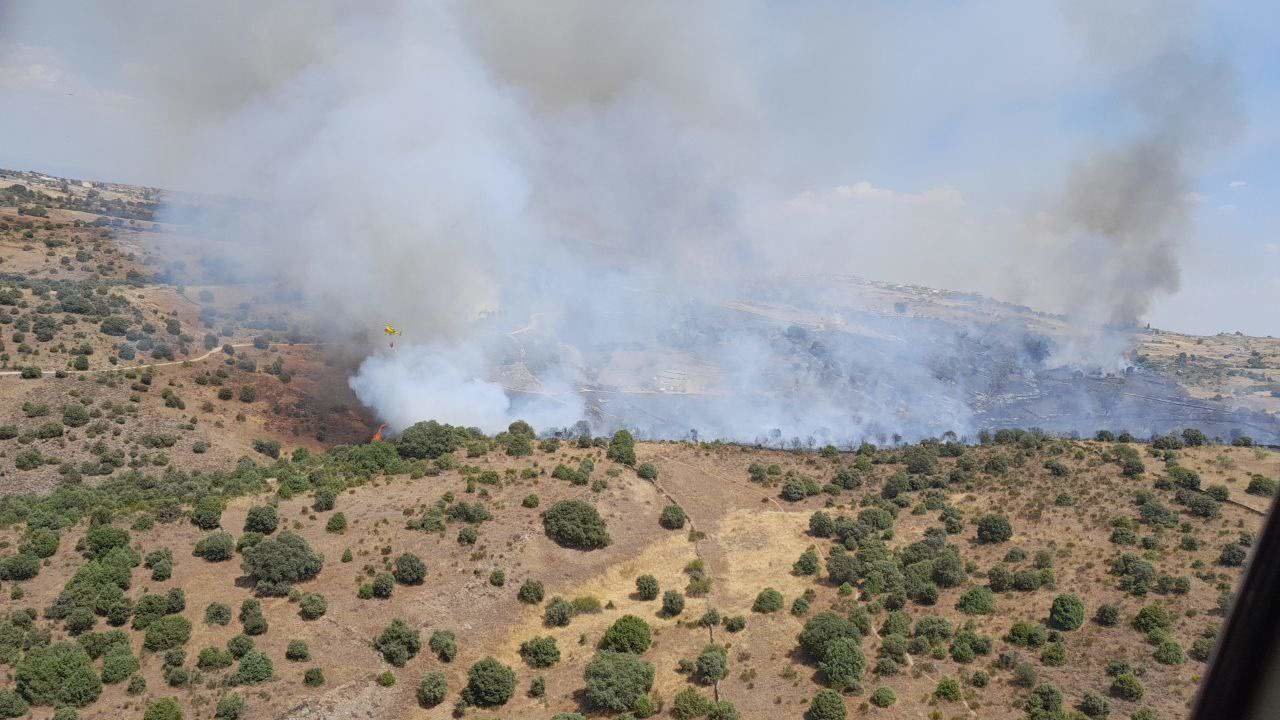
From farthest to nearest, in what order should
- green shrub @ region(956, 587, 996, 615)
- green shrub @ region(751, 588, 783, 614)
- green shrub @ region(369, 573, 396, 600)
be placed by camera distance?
green shrub @ region(751, 588, 783, 614) < green shrub @ region(369, 573, 396, 600) < green shrub @ region(956, 587, 996, 615)

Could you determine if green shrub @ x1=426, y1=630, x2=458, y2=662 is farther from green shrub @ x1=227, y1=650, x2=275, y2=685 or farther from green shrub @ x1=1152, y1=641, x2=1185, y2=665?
green shrub @ x1=1152, y1=641, x2=1185, y2=665

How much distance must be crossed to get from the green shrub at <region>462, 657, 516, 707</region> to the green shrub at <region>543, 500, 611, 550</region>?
38.2 feet

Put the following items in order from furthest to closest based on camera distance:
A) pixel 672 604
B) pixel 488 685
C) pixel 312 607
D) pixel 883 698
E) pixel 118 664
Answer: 1. pixel 672 604
2. pixel 312 607
3. pixel 488 685
4. pixel 118 664
5. pixel 883 698

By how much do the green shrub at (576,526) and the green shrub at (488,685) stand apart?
38.2 ft

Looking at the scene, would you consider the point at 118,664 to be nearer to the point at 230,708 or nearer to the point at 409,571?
the point at 230,708

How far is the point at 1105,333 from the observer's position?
111625 mm

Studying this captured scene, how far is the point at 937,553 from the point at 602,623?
17982mm

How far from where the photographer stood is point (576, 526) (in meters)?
42.7

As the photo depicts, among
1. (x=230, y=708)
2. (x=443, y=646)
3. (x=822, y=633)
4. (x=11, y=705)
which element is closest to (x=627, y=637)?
(x=443, y=646)

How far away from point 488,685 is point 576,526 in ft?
42.5

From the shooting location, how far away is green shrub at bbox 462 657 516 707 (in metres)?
30.4

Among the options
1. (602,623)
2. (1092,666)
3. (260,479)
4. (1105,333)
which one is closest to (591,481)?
(602,623)

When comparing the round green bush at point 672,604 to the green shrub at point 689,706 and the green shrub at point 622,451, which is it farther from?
the green shrub at point 622,451

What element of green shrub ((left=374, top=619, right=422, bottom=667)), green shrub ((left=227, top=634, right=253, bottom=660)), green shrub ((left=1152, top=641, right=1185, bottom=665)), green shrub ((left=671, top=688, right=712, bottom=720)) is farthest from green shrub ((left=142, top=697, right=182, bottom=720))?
green shrub ((left=1152, top=641, right=1185, bottom=665))
